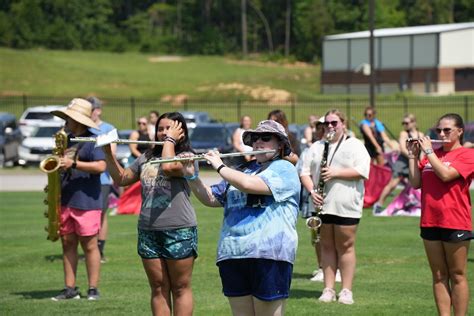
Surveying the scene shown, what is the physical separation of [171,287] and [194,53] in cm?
9492

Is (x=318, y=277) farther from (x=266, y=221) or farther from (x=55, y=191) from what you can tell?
(x=266, y=221)

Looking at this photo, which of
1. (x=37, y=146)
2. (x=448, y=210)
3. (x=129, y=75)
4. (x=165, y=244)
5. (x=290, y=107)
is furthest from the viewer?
(x=129, y=75)

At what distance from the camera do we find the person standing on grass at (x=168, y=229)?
26.7 feet

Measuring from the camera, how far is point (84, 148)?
10.3m

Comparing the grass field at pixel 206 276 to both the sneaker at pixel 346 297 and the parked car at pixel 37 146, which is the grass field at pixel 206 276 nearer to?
the sneaker at pixel 346 297

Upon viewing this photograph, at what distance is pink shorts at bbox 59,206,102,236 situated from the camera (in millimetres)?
10391

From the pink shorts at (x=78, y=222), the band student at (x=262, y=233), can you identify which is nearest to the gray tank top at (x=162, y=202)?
the band student at (x=262, y=233)

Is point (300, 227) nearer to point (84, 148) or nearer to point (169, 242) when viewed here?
point (84, 148)

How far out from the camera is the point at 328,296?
10453 millimetres

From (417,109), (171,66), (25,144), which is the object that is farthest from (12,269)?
(171,66)

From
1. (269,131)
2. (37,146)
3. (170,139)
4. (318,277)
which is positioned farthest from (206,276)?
(37,146)

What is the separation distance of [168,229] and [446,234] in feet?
7.33

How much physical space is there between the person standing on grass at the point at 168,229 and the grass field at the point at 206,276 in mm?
1894

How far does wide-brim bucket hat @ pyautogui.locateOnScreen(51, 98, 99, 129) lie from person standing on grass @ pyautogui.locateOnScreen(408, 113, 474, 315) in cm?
315
